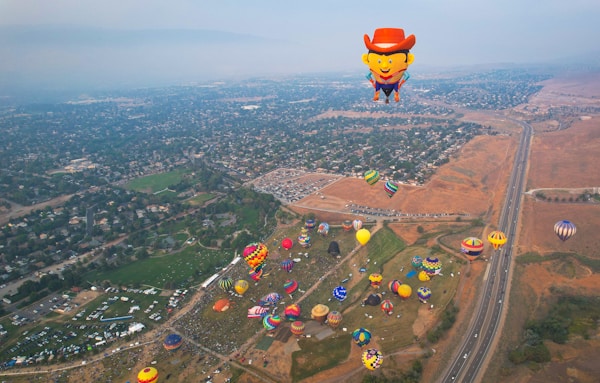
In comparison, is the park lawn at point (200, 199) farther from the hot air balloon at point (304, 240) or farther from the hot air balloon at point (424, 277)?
the hot air balloon at point (424, 277)

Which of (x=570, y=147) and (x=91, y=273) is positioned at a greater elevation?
(x=570, y=147)

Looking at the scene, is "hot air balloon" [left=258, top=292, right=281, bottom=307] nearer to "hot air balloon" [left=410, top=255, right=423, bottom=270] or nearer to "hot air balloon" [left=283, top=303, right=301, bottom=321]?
"hot air balloon" [left=283, top=303, right=301, bottom=321]

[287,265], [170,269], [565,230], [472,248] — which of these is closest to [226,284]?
[287,265]

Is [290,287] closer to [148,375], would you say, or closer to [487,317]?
[148,375]

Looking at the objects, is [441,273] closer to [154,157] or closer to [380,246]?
[380,246]

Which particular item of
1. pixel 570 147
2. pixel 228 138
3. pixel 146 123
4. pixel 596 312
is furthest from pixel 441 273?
pixel 146 123

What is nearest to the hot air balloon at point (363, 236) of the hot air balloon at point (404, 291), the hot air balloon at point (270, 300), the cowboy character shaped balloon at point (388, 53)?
the hot air balloon at point (404, 291)

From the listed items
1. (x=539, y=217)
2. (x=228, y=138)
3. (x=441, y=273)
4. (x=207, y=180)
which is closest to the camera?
(x=441, y=273)
